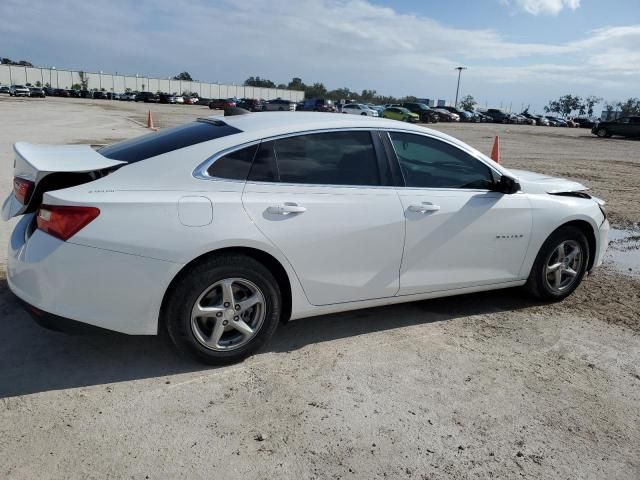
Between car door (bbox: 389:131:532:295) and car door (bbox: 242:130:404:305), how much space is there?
17cm

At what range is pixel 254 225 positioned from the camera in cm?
331

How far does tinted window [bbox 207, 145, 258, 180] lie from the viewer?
336 cm

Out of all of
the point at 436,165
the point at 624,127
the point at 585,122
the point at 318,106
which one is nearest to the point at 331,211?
the point at 436,165

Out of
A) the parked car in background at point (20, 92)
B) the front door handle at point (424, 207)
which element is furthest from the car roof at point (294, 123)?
the parked car in background at point (20, 92)

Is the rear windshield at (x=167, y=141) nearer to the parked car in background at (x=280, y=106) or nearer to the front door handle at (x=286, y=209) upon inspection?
the front door handle at (x=286, y=209)

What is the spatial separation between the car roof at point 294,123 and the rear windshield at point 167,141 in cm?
12

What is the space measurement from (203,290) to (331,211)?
0.98 metres

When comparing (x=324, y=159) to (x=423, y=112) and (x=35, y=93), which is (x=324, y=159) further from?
(x=35, y=93)

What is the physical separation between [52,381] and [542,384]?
3.03m

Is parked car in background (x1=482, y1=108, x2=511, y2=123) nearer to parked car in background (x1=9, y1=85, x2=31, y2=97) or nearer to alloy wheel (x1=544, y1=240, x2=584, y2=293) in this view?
parked car in background (x1=9, y1=85, x2=31, y2=97)

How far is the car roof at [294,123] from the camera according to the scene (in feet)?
11.9

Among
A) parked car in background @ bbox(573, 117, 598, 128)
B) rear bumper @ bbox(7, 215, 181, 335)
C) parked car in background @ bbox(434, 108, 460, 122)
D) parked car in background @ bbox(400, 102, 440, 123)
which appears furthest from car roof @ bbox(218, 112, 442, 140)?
parked car in background @ bbox(573, 117, 598, 128)

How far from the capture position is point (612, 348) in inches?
159

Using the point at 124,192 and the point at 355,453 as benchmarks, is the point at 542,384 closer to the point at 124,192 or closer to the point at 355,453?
the point at 355,453
